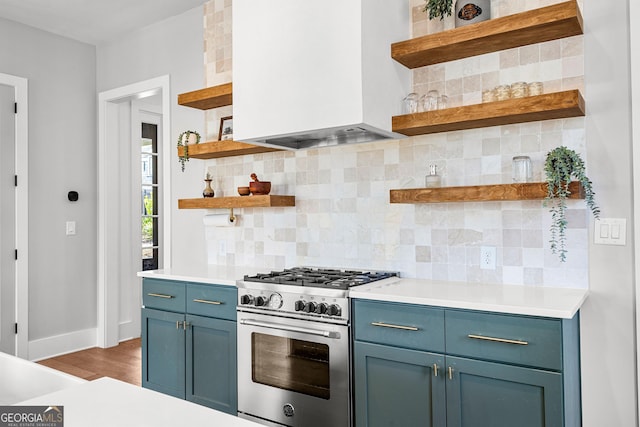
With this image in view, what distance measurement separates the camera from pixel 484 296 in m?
2.15

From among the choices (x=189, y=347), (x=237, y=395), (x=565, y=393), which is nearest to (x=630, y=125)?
(x=565, y=393)

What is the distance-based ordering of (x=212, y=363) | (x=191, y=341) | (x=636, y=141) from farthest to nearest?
1. (x=191, y=341)
2. (x=212, y=363)
3. (x=636, y=141)

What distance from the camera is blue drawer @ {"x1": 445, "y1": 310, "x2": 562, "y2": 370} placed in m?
1.86

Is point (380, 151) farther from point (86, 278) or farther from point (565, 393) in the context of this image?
point (86, 278)

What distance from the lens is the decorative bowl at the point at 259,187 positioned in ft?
10.7

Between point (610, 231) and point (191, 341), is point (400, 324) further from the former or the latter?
point (191, 341)

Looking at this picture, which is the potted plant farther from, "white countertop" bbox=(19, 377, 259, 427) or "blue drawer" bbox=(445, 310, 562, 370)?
"white countertop" bbox=(19, 377, 259, 427)

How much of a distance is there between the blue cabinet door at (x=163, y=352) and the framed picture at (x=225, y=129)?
127cm

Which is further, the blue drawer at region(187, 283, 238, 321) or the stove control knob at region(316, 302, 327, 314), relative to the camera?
the blue drawer at region(187, 283, 238, 321)

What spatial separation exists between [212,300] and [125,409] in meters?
1.91

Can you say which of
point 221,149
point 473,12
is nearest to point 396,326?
point 473,12

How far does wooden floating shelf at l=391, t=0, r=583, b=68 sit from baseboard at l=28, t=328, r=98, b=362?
3.84 meters

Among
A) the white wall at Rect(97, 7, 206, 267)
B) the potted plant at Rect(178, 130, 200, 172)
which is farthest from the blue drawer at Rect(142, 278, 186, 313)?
the potted plant at Rect(178, 130, 200, 172)

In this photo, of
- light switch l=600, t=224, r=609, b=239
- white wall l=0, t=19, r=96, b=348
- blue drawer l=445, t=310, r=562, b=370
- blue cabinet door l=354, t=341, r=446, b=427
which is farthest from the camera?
white wall l=0, t=19, r=96, b=348
